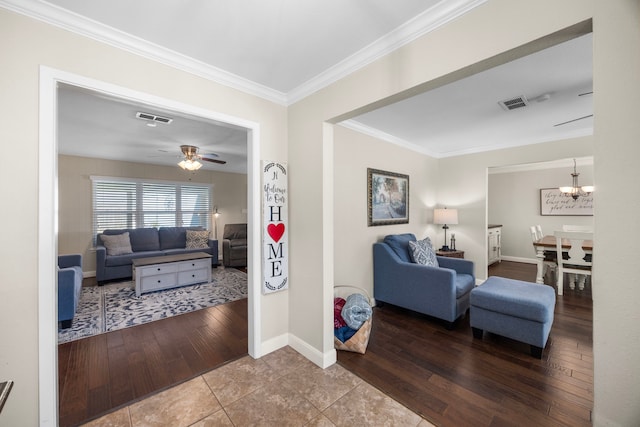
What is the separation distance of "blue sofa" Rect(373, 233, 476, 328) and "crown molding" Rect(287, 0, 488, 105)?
224 centimetres

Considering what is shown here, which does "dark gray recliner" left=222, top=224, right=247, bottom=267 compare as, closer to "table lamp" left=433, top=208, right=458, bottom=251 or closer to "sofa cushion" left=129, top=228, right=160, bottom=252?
"sofa cushion" left=129, top=228, right=160, bottom=252

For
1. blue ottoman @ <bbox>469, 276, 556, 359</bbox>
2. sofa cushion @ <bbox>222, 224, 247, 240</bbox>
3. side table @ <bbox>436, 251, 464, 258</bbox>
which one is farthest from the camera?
sofa cushion @ <bbox>222, 224, 247, 240</bbox>

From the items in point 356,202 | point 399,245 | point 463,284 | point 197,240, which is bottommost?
point 463,284

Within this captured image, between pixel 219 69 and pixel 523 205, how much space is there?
25.0 feet

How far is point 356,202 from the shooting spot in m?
3.50

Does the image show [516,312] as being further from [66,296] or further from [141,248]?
[141,248]

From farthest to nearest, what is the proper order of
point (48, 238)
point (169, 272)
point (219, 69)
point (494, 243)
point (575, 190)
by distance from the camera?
point (494, 243) → point (575, 190) → point (169, 272) → point (219, 69) → point (48, 238)

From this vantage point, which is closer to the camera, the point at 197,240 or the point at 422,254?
the point at 422,254

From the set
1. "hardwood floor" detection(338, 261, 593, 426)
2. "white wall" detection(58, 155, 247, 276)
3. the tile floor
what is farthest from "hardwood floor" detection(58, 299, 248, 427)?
"white wall" detection(58, 155, 247, 276)

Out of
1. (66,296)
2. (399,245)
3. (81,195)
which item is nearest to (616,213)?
(399,245)

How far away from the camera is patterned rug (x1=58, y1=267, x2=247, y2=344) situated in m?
3.09

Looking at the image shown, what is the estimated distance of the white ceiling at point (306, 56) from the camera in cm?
151

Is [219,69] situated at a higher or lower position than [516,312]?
higher

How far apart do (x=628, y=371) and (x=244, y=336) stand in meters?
2.82
